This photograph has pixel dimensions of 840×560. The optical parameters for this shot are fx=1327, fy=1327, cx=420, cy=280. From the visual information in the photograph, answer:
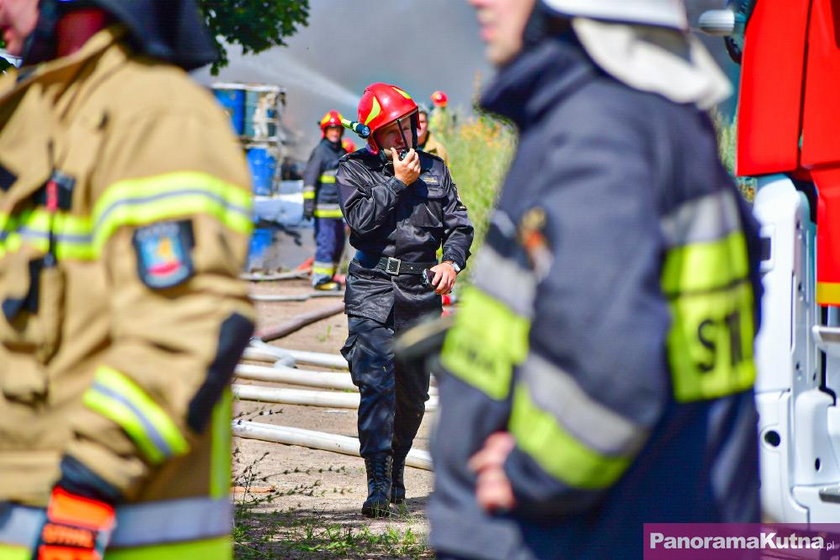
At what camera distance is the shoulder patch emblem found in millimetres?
2018

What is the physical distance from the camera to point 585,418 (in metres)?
1.82

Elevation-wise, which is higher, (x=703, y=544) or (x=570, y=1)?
(x=570, y=1)

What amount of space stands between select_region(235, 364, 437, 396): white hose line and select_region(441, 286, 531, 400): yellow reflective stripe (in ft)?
21.0

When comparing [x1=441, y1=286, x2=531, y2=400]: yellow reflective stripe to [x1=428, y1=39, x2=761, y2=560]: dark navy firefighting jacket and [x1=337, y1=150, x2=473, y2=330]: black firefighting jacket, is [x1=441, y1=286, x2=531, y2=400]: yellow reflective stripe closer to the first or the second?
[x1=428, y1=39, x2=761, y2=560]: dark navy firefighting jacket

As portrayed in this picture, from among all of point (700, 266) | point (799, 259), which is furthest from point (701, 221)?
point (799, 259)

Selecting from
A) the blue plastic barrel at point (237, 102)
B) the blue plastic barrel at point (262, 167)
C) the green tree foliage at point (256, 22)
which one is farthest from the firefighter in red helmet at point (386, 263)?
the blue plastic barrel at point (237, 102)

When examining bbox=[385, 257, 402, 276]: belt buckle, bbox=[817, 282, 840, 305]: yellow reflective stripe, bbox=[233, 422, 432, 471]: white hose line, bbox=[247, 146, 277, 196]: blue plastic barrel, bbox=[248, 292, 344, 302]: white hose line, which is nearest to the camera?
bbox=[817, 282, 840, 305]: yellow reflective stripe

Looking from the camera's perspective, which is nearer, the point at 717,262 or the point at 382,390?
the point at 717,262

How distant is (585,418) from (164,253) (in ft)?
2.25

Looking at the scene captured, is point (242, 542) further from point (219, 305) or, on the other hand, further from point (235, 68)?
point (235, 68)

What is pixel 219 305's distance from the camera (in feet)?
6.63

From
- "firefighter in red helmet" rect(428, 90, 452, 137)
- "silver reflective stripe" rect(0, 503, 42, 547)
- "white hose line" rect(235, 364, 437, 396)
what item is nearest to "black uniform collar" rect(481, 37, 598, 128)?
"silver reflective stripe" rect(0, 503, 42, 547)

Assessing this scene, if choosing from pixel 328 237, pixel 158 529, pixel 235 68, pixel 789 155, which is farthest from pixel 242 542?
pixel 235 68

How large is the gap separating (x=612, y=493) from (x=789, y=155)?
2.96 m
